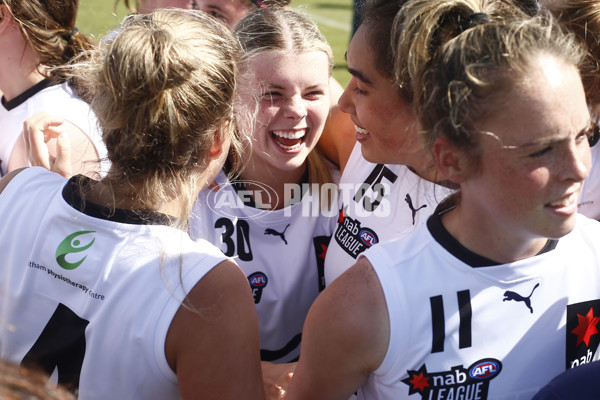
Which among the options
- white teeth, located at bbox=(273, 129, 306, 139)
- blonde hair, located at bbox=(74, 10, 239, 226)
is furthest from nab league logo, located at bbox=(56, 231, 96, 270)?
white teeth, located at bbox=(273, 129, 306, 139)

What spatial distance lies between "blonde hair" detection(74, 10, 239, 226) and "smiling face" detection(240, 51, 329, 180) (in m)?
0.66

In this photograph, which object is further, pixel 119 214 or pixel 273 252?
pixel 273 252

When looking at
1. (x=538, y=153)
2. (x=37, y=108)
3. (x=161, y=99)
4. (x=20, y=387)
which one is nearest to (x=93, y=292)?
(x=161, y=99)

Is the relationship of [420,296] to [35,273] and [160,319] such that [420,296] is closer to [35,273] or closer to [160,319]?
[160,319]

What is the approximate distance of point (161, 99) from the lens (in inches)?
59.3

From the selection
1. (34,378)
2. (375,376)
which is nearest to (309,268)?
(375,376)

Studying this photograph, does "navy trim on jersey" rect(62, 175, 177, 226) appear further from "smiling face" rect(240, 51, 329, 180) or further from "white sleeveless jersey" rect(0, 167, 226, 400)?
"smiling face" rect(240, 51, 329, 180)

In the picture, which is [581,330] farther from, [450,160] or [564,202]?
[450,160]

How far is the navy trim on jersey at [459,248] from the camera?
1.49 m

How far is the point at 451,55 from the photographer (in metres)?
1.43

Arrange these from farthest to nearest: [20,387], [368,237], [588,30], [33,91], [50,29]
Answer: [33,91]
[50,29]
[368,237]
[588,30]
[20,387]

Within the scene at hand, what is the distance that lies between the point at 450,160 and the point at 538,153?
0.21 m

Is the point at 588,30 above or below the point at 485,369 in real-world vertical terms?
above

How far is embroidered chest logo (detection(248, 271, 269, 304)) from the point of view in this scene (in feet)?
7.48
